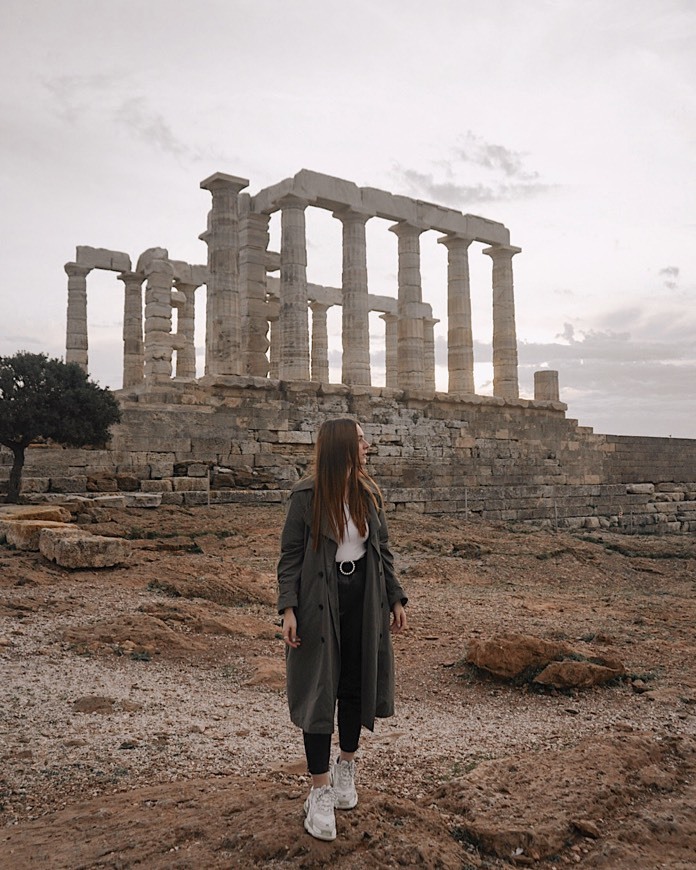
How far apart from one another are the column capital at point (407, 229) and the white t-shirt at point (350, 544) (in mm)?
22023

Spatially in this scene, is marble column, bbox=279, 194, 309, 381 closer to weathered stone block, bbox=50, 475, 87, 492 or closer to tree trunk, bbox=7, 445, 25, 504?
weathered stone block, bbox=50, 475, 87, 492

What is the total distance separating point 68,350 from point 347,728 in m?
24.9

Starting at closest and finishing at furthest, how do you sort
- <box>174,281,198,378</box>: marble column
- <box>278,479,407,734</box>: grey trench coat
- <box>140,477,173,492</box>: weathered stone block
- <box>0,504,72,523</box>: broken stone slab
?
1. <box>278,479,407,734</box>: grey trench coat
2. <box>0,504,72,523</box>: broken stone slab
3. <box>140,477,173,492</box>: weathered stone block
4. <box>174,281,198,378</box>: marble column

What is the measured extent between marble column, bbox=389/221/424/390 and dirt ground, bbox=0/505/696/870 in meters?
15.8

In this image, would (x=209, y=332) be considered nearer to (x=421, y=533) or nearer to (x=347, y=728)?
(x=421, y=533)

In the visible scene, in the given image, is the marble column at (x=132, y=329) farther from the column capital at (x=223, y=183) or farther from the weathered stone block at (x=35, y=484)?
the weathered stone block at (x=35, y=484)

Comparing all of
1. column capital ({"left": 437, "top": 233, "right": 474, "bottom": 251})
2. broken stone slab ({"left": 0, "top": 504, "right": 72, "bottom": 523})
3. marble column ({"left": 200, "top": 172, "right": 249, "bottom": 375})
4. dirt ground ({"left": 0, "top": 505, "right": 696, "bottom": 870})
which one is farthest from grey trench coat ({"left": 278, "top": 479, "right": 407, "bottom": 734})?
column capital ({"left": 437, "top": 233, "right": 474, "bottom": 251})

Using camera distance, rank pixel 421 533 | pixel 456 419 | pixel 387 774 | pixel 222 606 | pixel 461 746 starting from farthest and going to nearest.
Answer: pixel 456 419 → pixel 421 533 → pixel 222 606 → pixel 461 746 → pixel 387 774

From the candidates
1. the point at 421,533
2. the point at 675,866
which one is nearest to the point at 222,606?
the point at 675,866

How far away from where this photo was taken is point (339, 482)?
11.6ft

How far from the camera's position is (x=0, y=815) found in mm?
3350

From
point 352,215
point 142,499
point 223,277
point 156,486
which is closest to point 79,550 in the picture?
point 142,499

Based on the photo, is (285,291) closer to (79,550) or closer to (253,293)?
(253,293)

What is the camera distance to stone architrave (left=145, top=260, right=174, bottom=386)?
A: 84.1 ft
